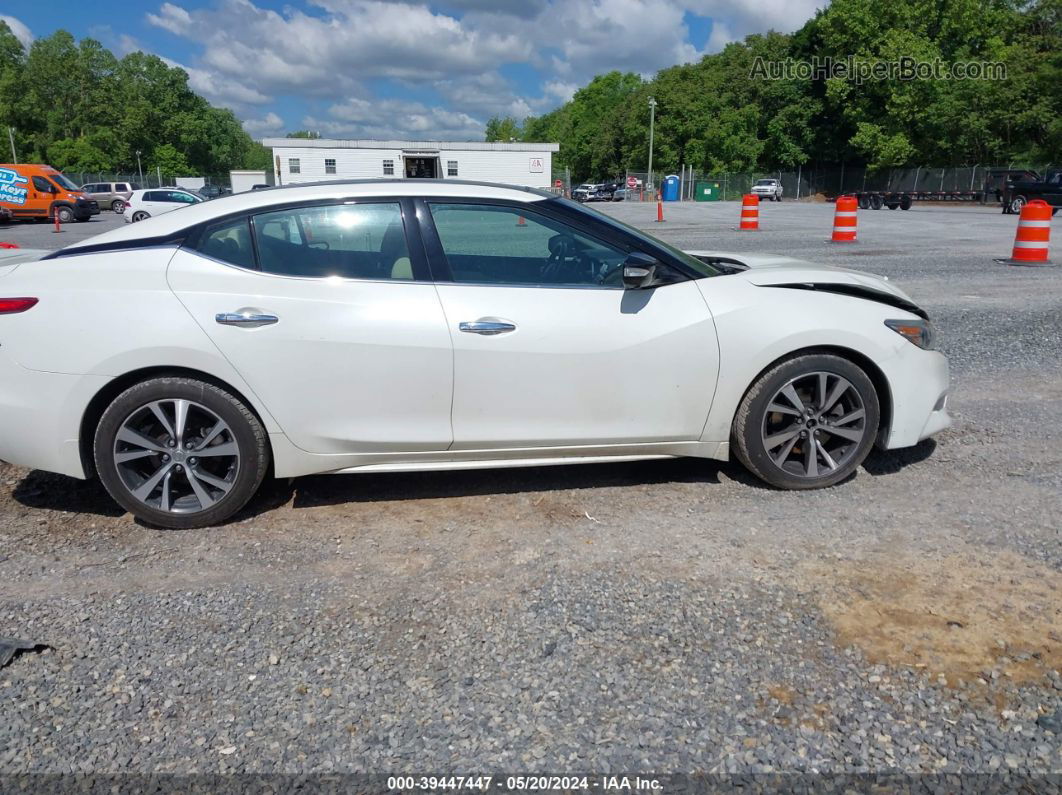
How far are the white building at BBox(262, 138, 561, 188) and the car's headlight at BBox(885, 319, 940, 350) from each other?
50.8 metres

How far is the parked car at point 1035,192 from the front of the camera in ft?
107

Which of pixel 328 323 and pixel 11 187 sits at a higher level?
pixel 11 187

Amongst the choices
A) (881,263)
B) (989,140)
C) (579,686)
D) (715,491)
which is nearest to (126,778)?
(579,686)

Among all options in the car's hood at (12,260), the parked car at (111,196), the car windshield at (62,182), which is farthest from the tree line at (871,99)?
the car's hood at (12,260)

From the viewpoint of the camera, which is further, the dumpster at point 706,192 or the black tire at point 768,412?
the dumpster at point 706,192

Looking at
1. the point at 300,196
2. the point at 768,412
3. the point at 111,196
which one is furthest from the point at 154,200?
the point at 768,412

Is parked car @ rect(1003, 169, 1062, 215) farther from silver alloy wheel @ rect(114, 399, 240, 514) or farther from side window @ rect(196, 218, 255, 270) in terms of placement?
silver alloy wheel @ rect(114, 399, 240, 514)

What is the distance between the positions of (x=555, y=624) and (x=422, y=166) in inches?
2206

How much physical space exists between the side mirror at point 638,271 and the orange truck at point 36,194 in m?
32.9

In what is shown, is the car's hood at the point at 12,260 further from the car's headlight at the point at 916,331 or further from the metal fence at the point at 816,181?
the metal fence at the point at 816,181

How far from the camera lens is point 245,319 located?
12.0ft

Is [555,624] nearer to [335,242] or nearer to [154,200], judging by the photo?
[335,242]

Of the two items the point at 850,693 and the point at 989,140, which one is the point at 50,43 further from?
the point at 850,693

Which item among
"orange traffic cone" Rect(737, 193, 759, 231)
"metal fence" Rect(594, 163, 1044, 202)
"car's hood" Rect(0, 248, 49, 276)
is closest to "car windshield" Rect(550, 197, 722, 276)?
"car's hood" Rect(0, 248, 49, 276)
